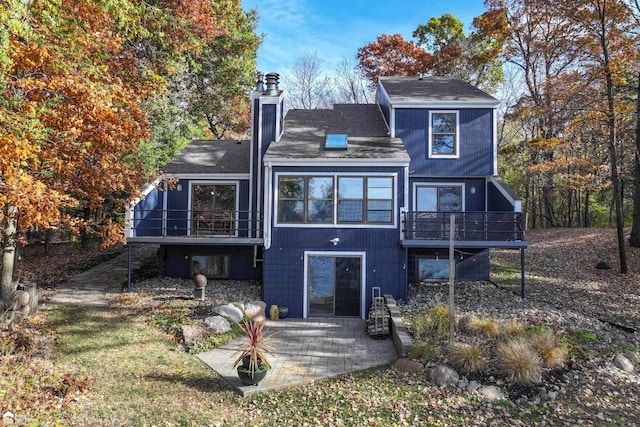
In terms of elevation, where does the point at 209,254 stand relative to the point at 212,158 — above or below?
below

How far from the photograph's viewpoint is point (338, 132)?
48.8 ft

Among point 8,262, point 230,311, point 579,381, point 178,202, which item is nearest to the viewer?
point 579,381

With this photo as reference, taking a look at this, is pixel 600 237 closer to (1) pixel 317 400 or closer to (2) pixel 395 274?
(2) pixel 395 274

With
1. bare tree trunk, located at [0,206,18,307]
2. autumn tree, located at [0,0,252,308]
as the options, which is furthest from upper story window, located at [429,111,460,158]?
bare tree trunk, located at [0,206,18,307]

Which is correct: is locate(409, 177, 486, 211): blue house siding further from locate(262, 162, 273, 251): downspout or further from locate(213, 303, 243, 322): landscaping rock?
locate(213, 303, 243, 322): landscaping rock

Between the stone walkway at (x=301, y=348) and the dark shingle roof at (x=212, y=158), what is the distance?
4923 millimetres

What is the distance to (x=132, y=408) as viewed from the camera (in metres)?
6.13

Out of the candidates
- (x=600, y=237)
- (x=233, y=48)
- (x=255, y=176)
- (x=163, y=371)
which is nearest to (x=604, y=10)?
(x=600, y=237)

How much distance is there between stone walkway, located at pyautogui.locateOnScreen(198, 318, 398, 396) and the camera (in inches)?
293

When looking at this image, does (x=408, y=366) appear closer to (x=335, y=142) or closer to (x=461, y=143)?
(x=335, y=142)

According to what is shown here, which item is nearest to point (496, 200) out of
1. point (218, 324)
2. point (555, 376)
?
point (555, 376)

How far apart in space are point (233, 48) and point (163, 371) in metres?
18.8

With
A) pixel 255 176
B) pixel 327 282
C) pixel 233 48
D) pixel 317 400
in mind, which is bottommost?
pixel 317 400

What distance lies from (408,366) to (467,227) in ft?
23.4
